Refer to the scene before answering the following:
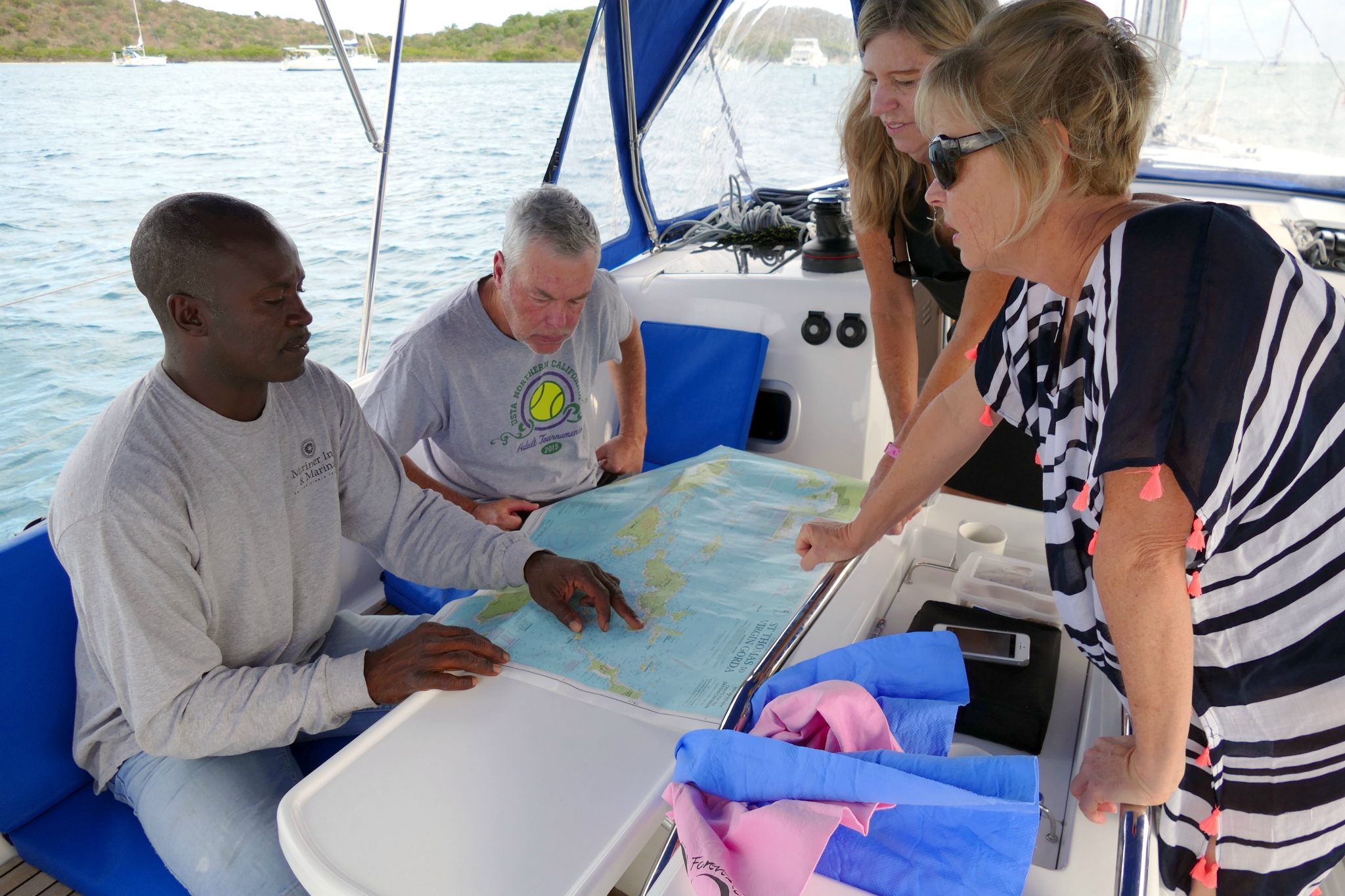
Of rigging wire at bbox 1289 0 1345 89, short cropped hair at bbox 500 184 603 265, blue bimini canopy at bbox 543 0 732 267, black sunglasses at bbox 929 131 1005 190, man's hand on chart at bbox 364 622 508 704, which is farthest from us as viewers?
rigging wire at bbox 1289 0 1345 89

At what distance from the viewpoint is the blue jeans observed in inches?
47.2

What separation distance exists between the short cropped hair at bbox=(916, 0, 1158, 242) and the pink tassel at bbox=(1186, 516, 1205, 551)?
331 mm

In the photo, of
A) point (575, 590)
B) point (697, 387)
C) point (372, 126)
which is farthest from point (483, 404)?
point (372, 126)

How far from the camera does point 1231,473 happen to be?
2.43 feet

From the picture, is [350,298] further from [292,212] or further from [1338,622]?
[1338,622]

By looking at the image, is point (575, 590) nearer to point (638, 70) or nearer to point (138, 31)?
point (638, 70)

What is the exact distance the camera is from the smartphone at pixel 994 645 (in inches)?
41.9

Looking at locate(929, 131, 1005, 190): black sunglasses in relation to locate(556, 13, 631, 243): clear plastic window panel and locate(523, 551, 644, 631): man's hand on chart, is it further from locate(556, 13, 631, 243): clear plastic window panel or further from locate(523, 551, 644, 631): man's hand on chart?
locate(556, 13, 631, 243): clear plastic window panel

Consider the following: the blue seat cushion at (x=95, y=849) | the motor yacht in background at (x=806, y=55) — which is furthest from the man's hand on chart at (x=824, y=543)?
the motor yacht in background at (x=806, y=55)

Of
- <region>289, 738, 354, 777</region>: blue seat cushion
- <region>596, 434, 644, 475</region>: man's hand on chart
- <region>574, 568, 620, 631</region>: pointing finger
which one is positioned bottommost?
<region>289, 738, 354, 777</region>: blue seat cushion

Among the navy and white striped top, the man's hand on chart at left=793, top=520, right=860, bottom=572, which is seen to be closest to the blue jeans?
the man's hand on chart at left=793, top=520, right=860, bottom=572

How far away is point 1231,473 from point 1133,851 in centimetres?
40

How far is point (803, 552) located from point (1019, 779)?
2.09 ft

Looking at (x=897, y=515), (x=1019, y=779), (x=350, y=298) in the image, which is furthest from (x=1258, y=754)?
(x=350, y=298)
